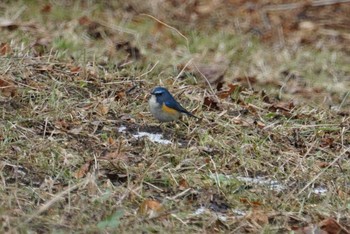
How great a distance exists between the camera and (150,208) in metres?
4.85

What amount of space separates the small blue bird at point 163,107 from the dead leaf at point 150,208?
1.37 metres

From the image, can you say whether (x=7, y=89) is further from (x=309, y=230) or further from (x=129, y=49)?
(x=309, y=230)

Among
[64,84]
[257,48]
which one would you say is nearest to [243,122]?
[64,84]

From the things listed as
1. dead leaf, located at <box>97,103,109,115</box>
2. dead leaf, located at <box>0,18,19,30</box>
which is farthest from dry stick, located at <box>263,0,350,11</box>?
dead leaf, located at <box>97,103,109,115</box>

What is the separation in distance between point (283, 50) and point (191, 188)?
493 cm

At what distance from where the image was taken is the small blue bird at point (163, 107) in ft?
20.4

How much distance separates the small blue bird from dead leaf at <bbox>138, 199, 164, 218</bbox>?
1368mm

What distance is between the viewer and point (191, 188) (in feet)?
17.4

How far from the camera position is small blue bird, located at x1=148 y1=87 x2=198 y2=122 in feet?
20.4

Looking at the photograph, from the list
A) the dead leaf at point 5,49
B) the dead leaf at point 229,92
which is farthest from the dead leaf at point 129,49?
the dead leaf at point 5,49

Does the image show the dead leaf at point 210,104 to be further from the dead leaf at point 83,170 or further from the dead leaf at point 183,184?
the dead leaf at point 83,170

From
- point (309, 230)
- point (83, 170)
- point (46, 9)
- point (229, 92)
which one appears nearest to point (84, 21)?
point (46, 9)

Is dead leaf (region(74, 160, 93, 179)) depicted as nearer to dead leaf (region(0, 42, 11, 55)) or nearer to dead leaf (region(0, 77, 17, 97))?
dead leaf (region(0, 77, 17, 97))

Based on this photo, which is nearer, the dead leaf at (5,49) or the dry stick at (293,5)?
the dead leaf at (5,49)
